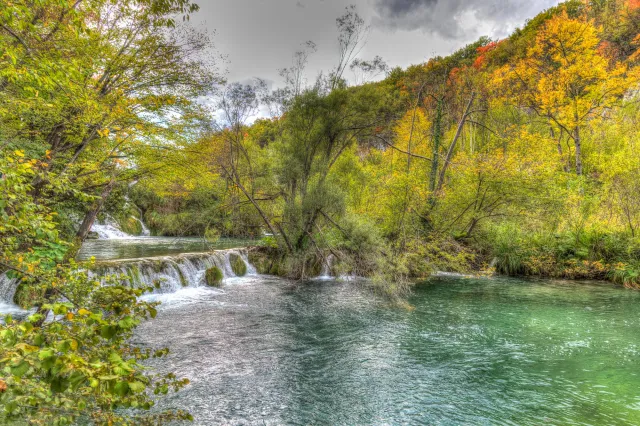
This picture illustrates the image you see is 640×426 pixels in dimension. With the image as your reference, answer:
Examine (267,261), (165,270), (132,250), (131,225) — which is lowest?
(165,270)

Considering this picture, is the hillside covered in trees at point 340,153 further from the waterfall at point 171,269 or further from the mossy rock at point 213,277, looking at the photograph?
the mossy rock at point 213,277

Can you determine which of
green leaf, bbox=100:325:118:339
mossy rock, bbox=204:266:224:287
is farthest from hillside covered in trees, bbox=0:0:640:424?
green leaf, bbox=100:325:118:339

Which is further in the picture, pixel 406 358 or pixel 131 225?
pixel 131 225

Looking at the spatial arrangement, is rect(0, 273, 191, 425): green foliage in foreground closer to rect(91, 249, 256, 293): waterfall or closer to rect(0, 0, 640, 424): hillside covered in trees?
rect(0, 0, 640, 424): hillside covered in trees

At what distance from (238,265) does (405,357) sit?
1029 centimetres

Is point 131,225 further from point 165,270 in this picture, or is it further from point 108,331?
point 108,331

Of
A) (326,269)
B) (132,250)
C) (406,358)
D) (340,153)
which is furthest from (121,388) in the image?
(132,250)

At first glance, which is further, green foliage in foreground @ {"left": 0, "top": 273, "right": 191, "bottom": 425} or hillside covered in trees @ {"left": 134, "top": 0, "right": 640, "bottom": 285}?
hillside covered in trees @ {"left": 134, "top": 0, "right": 640, "bottom": 285}

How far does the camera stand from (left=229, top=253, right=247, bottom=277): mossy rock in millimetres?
15156

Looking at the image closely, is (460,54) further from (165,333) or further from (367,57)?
(165,333)

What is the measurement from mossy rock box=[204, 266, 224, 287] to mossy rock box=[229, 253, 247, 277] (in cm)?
185

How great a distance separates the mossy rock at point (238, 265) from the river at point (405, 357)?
341 cm

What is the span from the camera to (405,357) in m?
6.76

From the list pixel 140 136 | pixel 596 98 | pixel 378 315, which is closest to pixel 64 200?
pixel 140 136
